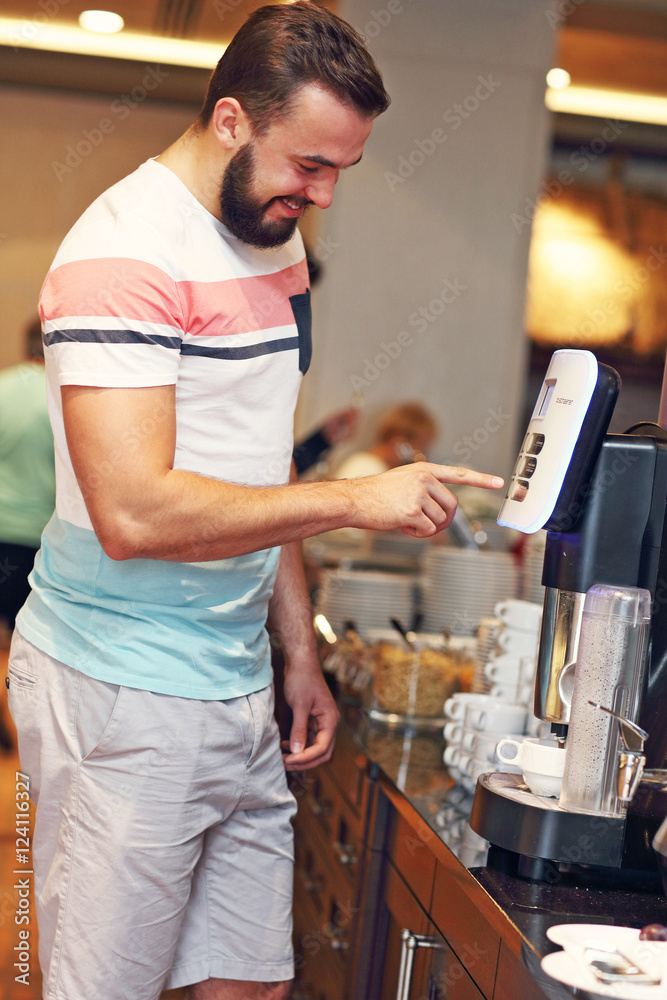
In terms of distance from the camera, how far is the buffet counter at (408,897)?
103cm

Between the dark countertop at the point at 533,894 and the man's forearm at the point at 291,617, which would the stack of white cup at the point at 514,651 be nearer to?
the dark countertop at the point at 533,894

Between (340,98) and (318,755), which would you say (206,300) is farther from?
(318,755)

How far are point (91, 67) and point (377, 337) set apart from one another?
7.90 feet

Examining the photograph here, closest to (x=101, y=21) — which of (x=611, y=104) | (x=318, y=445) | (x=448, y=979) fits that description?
(x=611, y=104)

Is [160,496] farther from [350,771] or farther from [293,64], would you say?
[350,771]

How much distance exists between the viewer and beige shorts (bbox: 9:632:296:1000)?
1.18 meters

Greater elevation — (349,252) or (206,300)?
(349,252)

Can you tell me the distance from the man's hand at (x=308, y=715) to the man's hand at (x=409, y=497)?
1.16 ft

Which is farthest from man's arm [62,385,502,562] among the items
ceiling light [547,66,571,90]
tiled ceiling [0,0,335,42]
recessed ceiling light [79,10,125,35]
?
recessed ceiling light [79,10,125,35]

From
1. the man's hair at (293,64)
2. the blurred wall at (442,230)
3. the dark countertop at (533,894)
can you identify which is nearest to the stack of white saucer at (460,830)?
the dark countertop at (533,894)

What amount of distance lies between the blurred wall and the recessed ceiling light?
1.36 metres

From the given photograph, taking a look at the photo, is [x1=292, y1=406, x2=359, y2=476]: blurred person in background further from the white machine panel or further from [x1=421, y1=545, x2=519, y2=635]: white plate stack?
the white machine panel

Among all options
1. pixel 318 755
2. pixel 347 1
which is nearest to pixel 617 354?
pixel 347 1

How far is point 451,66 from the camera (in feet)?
14.8
